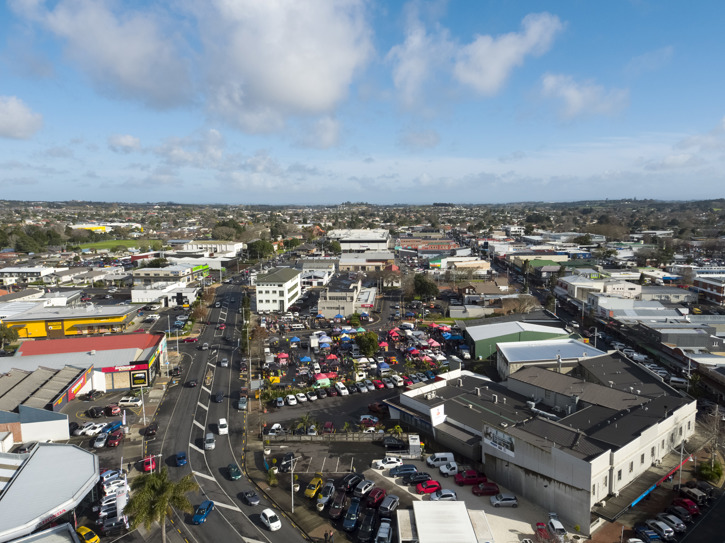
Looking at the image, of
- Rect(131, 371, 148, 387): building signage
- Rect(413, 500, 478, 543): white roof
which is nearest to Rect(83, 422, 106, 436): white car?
Rect(131, 371, 148, 387): building signage

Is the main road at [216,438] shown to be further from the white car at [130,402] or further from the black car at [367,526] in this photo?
the black car at [367,526]

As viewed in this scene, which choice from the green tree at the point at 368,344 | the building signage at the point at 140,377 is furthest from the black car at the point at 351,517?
the building signage at the point at 140,377

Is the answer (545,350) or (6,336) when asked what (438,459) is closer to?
(545,350)

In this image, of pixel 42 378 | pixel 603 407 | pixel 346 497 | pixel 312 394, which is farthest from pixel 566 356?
pixel 42 378

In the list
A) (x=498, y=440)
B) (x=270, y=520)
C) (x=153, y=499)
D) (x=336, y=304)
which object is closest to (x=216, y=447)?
(x=270, y=520)

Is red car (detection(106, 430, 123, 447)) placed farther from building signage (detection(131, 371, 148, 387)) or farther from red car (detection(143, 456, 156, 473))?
building signage (detection(131, 371, 148, 387))

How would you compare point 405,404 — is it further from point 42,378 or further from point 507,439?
point 42,378
